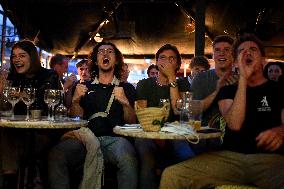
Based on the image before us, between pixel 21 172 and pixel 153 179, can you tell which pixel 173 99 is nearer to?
pixel 153 179

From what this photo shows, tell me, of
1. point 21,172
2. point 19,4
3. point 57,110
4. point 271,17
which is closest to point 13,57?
point 57,110

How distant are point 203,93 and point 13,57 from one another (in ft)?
6.62

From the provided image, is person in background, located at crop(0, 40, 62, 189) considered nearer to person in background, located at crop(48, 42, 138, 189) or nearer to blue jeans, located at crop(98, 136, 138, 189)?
person in background, located at crop(48, 42, 138, 189)

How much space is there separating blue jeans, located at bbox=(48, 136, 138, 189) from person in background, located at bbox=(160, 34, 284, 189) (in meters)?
0.48

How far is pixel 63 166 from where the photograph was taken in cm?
310

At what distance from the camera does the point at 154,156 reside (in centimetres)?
326

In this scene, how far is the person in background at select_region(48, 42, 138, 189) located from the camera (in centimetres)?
308

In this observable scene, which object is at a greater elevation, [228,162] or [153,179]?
[228,162]

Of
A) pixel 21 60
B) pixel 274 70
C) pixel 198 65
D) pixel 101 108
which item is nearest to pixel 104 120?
pixel 101 108

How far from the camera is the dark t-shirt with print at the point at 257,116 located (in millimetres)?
2760

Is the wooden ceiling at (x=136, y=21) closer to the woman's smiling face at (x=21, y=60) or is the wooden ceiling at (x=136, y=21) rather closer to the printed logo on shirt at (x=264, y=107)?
the woman's smiling face at (x=21, y=60)

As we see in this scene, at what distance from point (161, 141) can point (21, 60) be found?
1.66m

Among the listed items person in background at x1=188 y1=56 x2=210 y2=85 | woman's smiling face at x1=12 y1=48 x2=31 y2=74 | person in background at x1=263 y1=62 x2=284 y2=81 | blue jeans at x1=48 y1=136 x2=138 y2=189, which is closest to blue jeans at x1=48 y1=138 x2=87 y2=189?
blue jeans at x1=48 y1=136 x2=138 y2=189

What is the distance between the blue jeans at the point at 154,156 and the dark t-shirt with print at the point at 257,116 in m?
0.63
